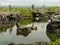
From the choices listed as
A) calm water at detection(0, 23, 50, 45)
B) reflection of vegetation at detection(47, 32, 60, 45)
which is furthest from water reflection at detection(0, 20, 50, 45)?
reflection of vegetation at detection(47, 32, 60, 45)

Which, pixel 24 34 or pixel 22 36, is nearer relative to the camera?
pixel 22 36

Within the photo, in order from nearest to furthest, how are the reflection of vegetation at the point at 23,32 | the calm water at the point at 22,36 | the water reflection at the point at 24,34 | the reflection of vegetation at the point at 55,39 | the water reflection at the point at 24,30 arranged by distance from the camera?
1. the reflection of vegetation at the point at 55,39
2. the calm water at the point at 22,36
3. the water reflection at the point at 24,34
4. the reflection of vegetation at the point at 23,32
5. the water reflection at the point at 24,30

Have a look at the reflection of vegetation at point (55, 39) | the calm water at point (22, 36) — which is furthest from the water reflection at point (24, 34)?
the reflection of vegetation at point (55, 39)

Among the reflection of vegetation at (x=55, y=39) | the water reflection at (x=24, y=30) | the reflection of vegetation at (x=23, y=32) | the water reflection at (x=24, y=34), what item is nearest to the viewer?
the reflection of vegetation at (x=55, y=39)

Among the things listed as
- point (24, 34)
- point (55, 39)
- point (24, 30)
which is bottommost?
point (24, 34)

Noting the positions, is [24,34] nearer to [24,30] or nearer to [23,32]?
[23,32]

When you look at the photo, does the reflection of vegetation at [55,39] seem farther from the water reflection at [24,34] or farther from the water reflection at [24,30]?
the water reflection at [24,30]

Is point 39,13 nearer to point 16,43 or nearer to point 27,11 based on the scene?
point 27,11

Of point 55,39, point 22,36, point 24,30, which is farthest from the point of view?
point 24,30

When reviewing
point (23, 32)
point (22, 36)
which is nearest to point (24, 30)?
point (23, 32)

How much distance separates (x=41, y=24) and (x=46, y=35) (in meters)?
2.79

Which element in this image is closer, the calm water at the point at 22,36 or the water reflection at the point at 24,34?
the calm water at the point at 22,36

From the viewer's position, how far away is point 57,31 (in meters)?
10.3

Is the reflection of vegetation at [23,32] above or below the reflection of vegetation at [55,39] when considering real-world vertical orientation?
below
